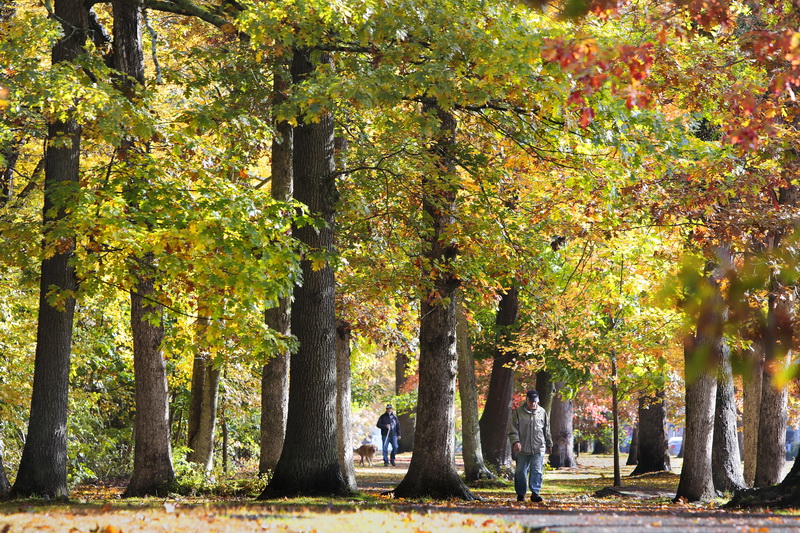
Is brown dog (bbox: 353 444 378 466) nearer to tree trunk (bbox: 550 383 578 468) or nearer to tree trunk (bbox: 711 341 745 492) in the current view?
tree trunk (bbox: 550 383 578 468)

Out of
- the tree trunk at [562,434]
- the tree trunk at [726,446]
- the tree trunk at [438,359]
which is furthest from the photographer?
the tree trunk at [562,434]

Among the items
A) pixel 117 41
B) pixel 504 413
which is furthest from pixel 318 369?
pixel 504 413

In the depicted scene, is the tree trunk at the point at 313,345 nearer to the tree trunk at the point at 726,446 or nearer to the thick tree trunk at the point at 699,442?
the thick tree trunk at the point at 699,442

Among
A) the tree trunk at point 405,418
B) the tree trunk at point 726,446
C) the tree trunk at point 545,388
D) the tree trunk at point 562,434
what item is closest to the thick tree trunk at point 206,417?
the tree trunk at point 726,446

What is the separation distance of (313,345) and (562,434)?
2491 centimetres

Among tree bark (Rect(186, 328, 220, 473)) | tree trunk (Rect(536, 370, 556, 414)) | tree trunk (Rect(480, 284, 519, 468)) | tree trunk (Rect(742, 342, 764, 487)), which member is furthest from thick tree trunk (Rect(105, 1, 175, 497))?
tree trunk (Rect(536, 370, 556, 414))

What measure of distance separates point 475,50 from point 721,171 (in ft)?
12.7

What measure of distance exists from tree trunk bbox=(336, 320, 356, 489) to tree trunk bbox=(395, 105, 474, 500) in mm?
2919

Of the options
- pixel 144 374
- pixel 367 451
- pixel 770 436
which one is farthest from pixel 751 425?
pixel 367 451

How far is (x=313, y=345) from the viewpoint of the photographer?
14117mm

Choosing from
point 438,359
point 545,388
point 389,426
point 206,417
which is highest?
point 438,359

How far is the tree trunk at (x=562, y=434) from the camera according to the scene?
3603cm

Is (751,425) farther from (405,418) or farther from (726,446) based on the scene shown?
(405,418)

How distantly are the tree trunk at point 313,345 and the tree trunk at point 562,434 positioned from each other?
2274cm
